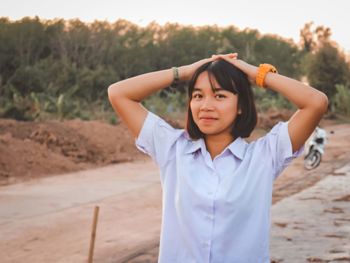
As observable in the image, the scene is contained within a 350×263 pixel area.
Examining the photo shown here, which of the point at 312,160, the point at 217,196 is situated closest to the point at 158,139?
the point at 217,196

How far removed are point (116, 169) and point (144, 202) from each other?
480 cm

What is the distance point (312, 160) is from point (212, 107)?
11814 millimetres

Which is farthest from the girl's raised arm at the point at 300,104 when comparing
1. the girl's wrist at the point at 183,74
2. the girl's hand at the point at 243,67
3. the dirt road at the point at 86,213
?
the dirt road at the point at 86,213

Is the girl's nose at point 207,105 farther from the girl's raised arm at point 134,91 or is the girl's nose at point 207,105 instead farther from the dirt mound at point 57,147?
the dirt mound at point 57,147

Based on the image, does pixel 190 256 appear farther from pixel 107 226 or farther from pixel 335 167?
pixel 335 167

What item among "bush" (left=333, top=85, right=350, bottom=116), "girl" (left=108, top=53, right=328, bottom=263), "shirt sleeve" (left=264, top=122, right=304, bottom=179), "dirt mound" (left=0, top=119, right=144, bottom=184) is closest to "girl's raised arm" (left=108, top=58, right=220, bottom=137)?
"girl" (left=108, top=53, right=328, bottom=263)

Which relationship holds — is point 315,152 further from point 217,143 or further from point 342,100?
point 342,100

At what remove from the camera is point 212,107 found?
2.00 metres

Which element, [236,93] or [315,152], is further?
[315,152]

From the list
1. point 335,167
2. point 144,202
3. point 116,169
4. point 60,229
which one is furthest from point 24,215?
point 335,167

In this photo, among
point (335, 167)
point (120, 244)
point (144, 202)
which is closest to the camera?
point (120, 244)

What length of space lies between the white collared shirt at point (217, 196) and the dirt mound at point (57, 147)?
10.0m

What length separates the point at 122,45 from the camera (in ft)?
151

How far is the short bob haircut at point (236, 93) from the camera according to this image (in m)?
2.04
